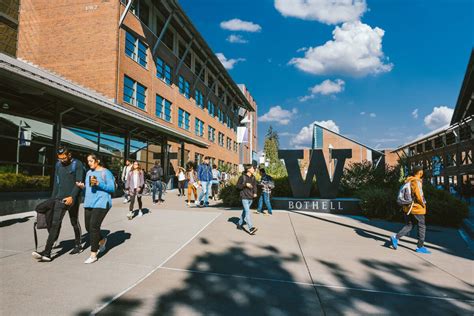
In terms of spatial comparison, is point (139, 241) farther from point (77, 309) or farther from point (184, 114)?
point (184, 114)

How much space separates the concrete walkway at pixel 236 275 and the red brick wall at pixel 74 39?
14329mm

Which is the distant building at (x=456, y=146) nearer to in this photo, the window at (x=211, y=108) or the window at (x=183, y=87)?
the window at (x=183, y=87)

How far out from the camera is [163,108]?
79.0 ft

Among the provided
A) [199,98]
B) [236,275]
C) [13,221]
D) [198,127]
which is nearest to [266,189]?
[236,275]

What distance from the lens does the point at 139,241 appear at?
18.5ft

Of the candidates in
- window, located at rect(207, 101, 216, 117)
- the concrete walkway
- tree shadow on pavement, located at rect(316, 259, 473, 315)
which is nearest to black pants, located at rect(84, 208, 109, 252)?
the concrete walkway

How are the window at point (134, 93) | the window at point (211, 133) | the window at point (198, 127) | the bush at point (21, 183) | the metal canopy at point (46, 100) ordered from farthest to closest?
1. the window at point (211, 133)
2. the window at point (198, 127)
3. the window at point (134, 93)
4. the bush at point (21, 183)
5. the metal canopy at point (46, 100)

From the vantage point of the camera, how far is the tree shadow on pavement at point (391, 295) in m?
3.05

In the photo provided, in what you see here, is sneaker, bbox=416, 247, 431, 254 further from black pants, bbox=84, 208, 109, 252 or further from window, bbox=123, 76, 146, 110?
window, bbox=123, 76, 146, 110

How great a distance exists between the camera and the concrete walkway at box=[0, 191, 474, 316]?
3.04 metres

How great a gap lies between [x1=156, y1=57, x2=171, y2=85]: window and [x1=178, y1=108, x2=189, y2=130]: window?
3.27 m

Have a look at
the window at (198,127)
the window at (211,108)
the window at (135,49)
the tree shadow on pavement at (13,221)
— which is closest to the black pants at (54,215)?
the tree shadow on pavement at (13,221)

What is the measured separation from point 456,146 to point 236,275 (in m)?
34.1

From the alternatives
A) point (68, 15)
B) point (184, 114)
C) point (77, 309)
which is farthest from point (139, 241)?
point (184, 114)
